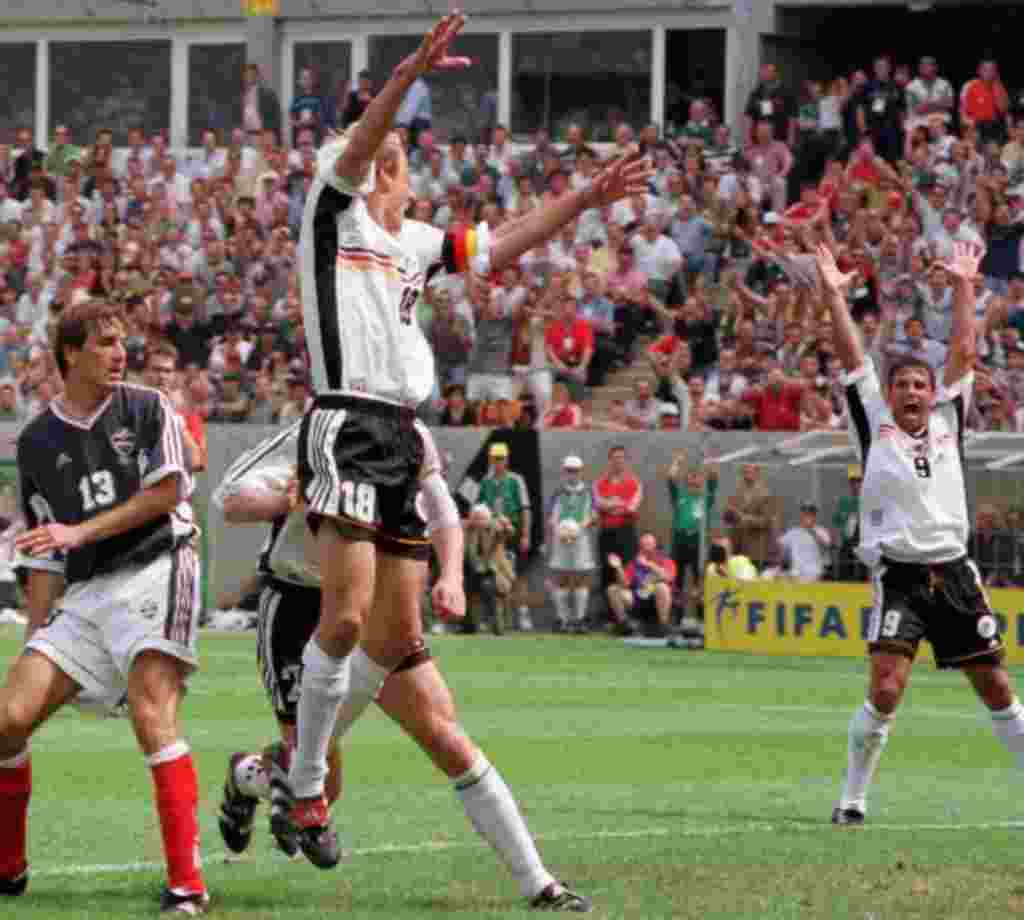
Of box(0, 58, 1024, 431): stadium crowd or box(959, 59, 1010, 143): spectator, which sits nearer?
box(0, 58, 1024, 431): stadium crowd

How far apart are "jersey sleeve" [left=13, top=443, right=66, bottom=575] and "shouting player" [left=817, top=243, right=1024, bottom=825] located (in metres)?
4.11

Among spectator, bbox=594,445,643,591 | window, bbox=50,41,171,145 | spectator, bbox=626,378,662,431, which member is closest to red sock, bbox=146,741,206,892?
spectator, bbox=594,445,643,591

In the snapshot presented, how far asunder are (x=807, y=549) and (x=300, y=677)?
634 inches

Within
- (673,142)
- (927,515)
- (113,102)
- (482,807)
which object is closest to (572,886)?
(482,807)

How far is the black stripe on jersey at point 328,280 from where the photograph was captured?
26.1 feet

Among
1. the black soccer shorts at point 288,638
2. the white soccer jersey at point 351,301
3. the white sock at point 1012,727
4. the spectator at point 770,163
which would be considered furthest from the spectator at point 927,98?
the white soccer jersey at point 351,301

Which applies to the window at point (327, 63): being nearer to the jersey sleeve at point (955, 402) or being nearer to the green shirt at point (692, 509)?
the green shirt at point (692, 509)

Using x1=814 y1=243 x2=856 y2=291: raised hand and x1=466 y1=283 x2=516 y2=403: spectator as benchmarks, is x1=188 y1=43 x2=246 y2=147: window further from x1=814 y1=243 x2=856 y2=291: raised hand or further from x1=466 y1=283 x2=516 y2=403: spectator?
x1=814 y1=243 x2=856 y2=291: raised hand

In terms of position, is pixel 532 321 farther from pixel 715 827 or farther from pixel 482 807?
pixel 482 807

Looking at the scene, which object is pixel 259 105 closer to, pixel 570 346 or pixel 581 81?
pixel 581 81

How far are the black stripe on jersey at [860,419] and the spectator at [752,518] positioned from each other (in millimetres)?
13747

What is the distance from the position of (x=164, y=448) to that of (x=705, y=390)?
1900 centimetres

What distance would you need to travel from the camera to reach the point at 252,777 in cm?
878

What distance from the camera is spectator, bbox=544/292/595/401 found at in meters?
28.2
